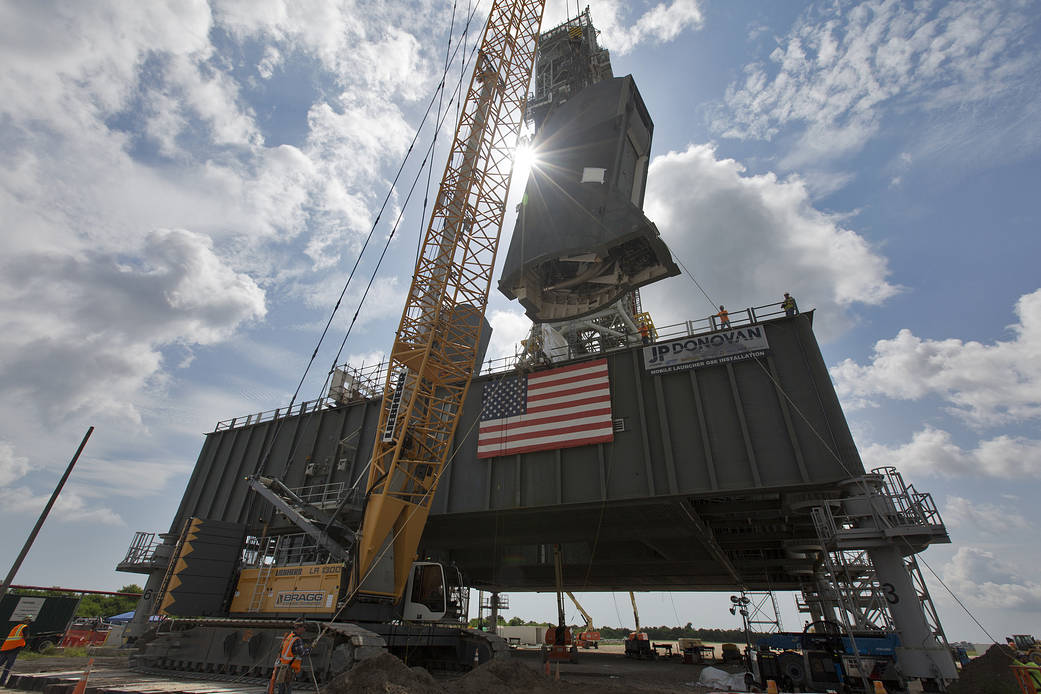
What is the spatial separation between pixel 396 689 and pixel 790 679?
11.8 m

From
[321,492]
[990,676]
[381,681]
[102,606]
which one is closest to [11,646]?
[381,681]

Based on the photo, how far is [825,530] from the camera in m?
16.0

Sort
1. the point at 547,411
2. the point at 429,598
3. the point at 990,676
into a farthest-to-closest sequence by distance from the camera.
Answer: the point at 547,411 < the point at 429,598 < the point at 990,676

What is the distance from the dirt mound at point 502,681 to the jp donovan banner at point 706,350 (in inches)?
462

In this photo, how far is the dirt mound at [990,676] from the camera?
1021 cm

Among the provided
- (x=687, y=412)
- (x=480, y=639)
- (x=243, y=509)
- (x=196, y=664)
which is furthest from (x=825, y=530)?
(x=243, y=509)

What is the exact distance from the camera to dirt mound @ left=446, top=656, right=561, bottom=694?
11008 millimetres

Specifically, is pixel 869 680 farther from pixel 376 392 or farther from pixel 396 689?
pixel 376 392

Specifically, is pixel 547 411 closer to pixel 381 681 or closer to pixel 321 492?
Result: pixel 381 681

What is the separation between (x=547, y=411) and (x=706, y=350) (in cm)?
702

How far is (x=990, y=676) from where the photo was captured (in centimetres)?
1088

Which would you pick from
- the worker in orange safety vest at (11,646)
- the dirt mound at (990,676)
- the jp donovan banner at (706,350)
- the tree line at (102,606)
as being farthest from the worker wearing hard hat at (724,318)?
the tree line at (102,606)

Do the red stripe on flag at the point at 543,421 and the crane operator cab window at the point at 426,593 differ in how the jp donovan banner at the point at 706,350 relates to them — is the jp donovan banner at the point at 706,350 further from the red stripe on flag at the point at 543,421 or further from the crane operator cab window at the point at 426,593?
the crane operator cab window at the point at 426,593

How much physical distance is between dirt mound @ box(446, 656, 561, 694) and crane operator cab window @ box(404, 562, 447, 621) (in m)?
5.26
